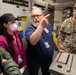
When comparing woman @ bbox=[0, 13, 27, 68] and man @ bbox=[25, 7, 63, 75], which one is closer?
woman @ bbox=[0, 13, 27, 68]

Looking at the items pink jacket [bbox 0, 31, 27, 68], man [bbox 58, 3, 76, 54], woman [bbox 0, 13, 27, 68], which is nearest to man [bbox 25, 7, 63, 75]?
pink jacket [bbox 0, 31, 27, 68]

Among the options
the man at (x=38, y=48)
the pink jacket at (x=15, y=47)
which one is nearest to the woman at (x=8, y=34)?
the pink jacket at (x=15, y=47)

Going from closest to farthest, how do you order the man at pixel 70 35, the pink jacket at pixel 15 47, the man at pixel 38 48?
1. the pink jacket at pixel 15 47
2. the man at pixel 38 48
3. the man at pixel 70 35

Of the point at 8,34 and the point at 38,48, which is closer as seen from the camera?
the point at 8,34

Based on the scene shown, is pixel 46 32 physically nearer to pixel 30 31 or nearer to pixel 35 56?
pixel 30 31

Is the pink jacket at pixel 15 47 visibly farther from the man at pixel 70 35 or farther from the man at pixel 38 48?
the man at pixel 70 35

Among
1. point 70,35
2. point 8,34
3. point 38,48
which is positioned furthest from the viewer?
point 70,35

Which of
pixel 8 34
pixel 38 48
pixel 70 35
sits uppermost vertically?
pixel 8 34

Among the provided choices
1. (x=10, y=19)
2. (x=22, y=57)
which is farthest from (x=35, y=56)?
(x=10, y=19)

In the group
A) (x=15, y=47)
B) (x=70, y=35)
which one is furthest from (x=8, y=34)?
(x=70, y=35)

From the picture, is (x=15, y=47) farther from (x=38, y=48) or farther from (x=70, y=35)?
(x=70, y=35)

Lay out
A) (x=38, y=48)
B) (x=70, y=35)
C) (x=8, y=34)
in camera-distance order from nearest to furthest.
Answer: (x=8, y=34)
(x=38, y=48)
(x=70, y=35)

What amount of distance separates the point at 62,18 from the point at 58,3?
51cm

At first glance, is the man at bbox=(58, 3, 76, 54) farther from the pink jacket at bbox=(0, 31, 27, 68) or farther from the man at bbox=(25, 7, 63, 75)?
the pink jacket at bbox=(0, 31, 27, 68)
